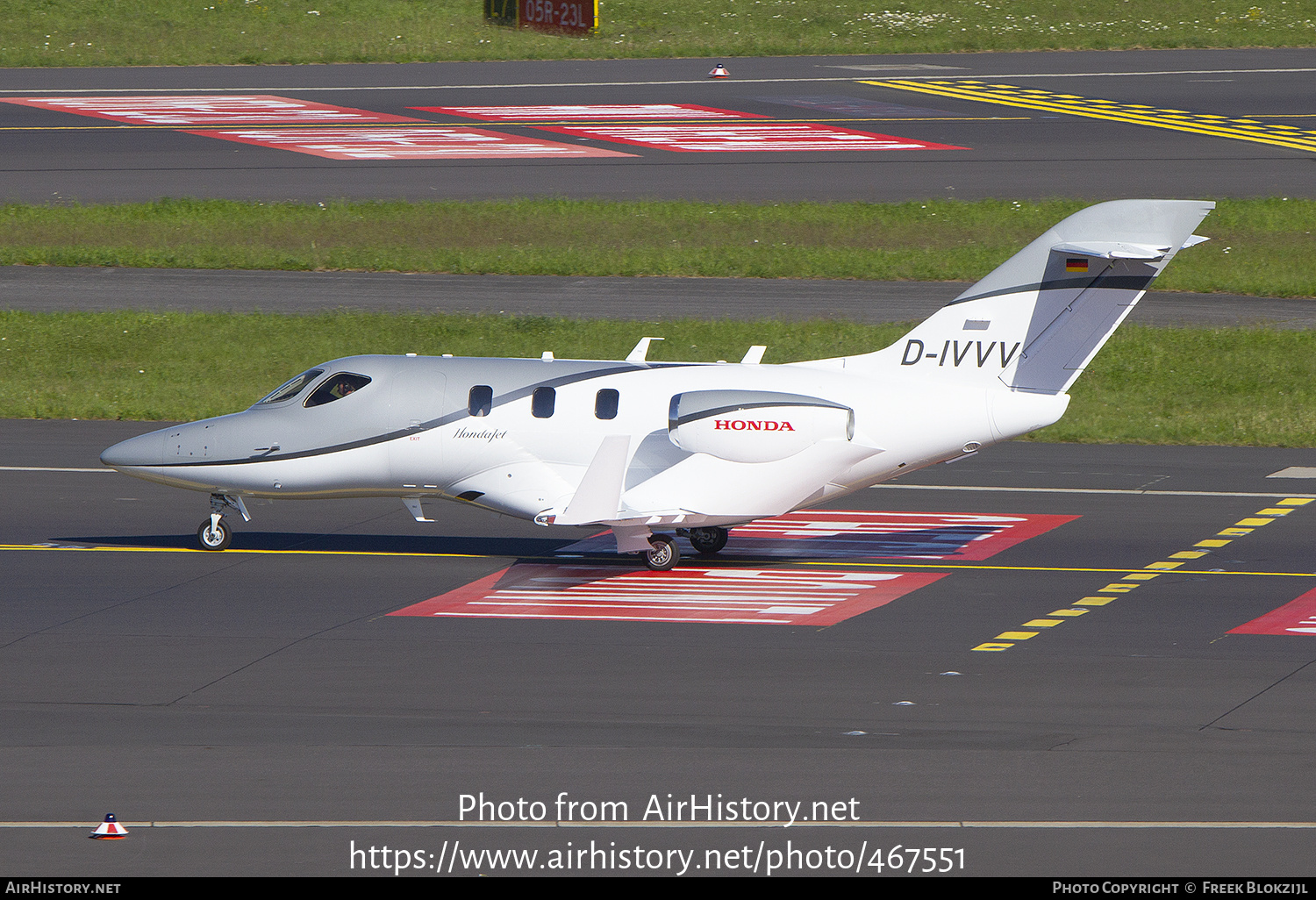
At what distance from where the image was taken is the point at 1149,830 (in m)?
14.4

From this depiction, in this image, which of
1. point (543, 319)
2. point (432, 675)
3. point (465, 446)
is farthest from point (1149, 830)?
point (543, 319)

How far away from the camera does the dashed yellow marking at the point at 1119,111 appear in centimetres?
5353

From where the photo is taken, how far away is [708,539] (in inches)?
972

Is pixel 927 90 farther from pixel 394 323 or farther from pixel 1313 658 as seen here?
pixel 1313 658

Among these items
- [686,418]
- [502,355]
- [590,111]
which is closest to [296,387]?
[686,418]

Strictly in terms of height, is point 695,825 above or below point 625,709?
above

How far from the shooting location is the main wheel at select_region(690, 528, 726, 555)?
2464 centimetres

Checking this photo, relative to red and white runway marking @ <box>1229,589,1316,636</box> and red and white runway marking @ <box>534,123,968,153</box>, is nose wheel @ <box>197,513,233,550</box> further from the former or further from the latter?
red and white runway marking @ <box>534,123,968,153</box>

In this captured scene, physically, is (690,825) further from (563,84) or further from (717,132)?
(563,84)

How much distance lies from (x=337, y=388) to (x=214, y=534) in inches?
113

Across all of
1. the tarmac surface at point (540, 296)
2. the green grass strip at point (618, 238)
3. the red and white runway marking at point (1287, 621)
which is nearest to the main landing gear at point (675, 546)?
the red and white runway marking at point (1287, 621)

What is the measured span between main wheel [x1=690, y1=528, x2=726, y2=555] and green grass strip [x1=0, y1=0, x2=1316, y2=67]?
46704mm

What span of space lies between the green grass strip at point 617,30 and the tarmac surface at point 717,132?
153cm

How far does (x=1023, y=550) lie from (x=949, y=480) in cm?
525
